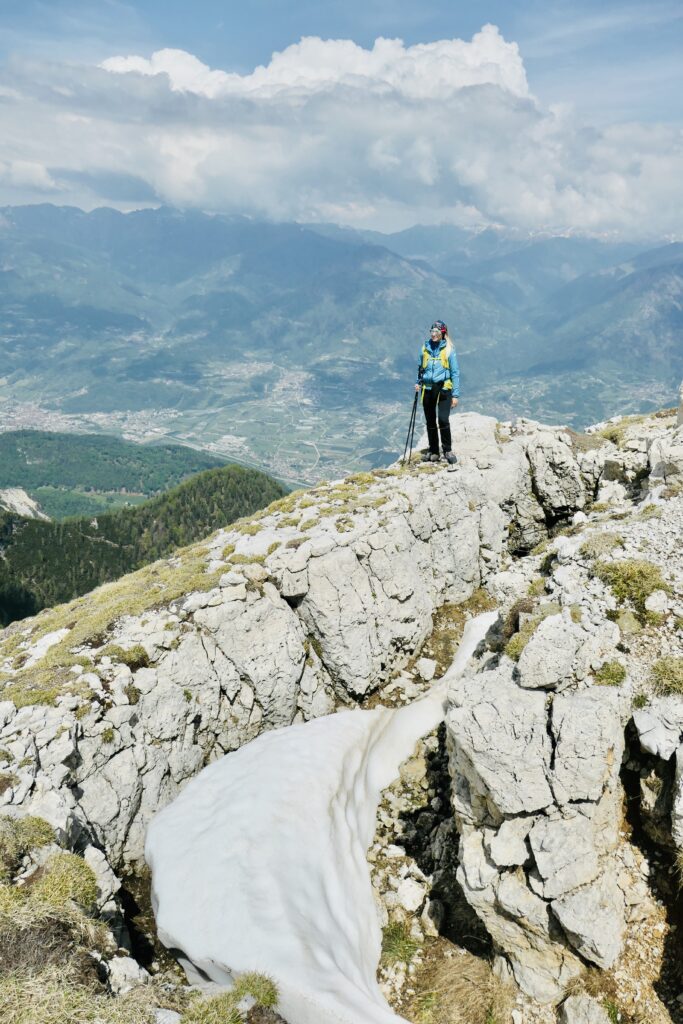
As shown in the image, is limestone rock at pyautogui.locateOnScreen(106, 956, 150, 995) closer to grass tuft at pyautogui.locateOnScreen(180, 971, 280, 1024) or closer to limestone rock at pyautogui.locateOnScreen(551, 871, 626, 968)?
grass tuft at pyautogui.locateOnScreen(180, 971, 280, 1024)

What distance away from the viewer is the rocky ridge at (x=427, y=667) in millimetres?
11188

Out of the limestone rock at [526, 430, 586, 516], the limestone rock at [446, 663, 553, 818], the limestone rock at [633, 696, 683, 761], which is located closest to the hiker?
the limestone rock at [526, 430, 586, 516]

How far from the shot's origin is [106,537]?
148 m

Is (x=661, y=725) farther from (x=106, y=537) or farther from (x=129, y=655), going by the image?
(x=106, y=537)

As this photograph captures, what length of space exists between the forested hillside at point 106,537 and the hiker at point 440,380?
105 metres

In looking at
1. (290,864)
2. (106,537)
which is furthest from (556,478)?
(106,537)

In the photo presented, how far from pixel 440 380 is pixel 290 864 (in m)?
19.4

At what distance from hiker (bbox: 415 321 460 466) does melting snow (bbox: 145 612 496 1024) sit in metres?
13.6

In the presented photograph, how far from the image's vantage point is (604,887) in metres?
10.9

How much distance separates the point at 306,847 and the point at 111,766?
5885mm

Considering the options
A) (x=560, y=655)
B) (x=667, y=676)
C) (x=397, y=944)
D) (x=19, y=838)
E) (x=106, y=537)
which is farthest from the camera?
(x=106, y=537)

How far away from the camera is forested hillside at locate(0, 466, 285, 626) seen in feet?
398

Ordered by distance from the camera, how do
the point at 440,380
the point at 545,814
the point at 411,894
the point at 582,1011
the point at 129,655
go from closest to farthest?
the point at 582,1011
the point at 545,814
the point at 411,894
the point at 129,655
the point at 440,380

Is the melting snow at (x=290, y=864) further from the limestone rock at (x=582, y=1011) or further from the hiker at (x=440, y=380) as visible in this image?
the hiker at (x=440, y=380)
